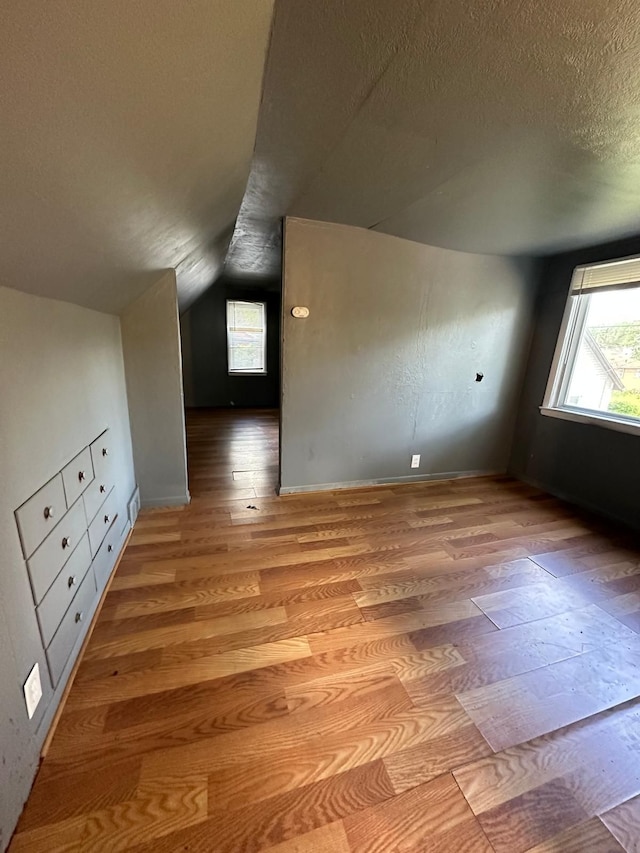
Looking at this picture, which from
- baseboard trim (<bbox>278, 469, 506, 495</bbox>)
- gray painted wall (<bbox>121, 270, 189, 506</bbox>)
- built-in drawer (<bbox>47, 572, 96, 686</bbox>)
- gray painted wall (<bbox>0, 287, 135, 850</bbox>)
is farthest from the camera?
baseboard trim (<bbox>278, 469, 506, 495</bbox>)

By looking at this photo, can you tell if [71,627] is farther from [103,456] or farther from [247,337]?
[247,337]

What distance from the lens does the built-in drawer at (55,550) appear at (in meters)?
1.08

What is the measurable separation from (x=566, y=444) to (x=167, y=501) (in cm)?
342

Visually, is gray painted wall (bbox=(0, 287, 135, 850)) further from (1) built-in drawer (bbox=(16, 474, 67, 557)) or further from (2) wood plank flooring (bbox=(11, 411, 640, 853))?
(2) wood plank flooring (bbox=(11, 411, 640, 853))

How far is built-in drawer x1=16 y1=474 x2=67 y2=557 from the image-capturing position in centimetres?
102

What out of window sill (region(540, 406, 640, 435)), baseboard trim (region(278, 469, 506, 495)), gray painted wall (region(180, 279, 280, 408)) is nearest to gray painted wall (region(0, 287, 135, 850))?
baseboard trim (region(278, 469, 506, 495))

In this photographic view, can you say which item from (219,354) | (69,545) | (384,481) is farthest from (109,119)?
(219,354)

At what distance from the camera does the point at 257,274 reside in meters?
5.01

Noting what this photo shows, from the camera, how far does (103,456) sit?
181cm

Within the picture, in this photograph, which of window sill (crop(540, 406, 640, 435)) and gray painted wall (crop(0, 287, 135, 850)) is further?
window sill (crop(540, 406, 640, 435))

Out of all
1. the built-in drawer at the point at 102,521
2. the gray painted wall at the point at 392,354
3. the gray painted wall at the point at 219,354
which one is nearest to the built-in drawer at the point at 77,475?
the built-in drawer at the point at 102,521

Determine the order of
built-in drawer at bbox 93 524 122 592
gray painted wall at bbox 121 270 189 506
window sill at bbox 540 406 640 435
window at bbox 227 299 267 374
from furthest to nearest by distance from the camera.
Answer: window at bbox 227 299 267 374 → window sill at bbox 540 406 640 435 → gray painted wall at bbox 121 270 189 506 → built-in drawer at bbox 93 524 122 592

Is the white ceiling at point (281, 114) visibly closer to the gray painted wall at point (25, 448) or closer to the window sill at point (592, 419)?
the gray painted wall at point (25, 448)

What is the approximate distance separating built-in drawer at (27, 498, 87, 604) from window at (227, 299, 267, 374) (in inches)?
207
